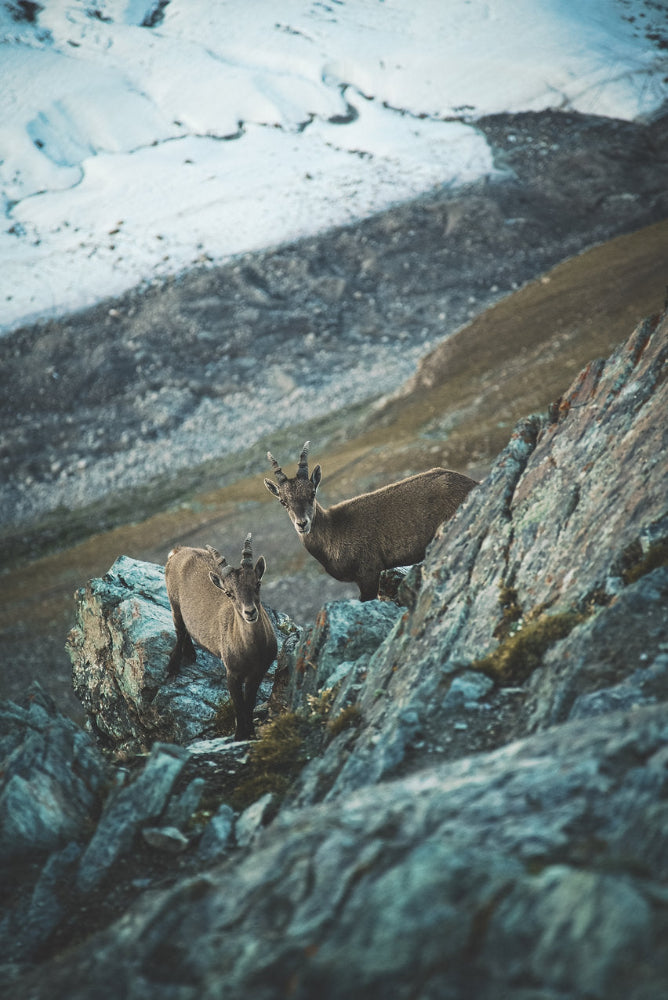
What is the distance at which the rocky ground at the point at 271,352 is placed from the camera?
3548 inches

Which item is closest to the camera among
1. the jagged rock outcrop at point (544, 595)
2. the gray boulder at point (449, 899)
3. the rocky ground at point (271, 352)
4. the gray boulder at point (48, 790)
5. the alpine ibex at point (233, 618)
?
the gray boulder at point (449, 899)

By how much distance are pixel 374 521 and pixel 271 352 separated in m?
117

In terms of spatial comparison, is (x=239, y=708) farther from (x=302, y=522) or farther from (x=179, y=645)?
(x=302, y=522)

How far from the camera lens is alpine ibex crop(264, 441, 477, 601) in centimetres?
1723

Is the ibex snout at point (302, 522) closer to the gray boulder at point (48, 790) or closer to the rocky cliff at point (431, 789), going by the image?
the rocky cliff at point (431, 789)

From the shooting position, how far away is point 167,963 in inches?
246

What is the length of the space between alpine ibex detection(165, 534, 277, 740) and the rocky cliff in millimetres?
887

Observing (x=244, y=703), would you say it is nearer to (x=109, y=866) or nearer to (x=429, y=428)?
(x=109, y=866)

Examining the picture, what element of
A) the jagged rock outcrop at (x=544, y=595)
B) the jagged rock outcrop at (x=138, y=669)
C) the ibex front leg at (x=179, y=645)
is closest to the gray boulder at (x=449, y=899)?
the jagged rock outcrop at (x=544, y=595)

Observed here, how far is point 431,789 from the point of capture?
723 centimetres

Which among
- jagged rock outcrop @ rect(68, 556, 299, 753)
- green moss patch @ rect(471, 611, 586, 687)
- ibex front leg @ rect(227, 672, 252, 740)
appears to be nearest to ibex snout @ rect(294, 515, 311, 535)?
jagged rock outcrop @ rect(68, 556, 299, 753)

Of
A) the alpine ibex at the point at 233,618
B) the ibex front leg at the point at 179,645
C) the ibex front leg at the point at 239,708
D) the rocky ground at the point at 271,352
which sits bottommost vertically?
the rocky ground at the point at 271,352

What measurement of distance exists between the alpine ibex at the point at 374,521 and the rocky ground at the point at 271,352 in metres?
50.7

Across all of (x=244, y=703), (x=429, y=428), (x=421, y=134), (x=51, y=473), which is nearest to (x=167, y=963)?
(x=244, y=703)
